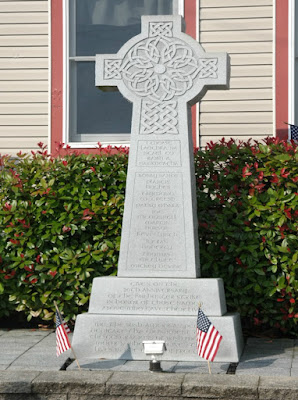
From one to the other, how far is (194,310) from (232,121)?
10.8ft

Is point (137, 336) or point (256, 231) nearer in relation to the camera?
point (137, 336)

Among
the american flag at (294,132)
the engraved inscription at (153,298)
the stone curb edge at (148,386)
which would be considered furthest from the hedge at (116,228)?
the stone curb edge at (148,386)

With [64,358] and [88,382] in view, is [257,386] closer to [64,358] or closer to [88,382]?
[88,382]

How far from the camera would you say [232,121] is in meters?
10.1

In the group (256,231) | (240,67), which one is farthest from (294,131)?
(256,231)

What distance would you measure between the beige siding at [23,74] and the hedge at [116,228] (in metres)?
1.63

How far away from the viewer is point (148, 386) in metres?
6.27

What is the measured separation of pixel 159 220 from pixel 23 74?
3.60 m

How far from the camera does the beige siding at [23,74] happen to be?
1040 centimetres

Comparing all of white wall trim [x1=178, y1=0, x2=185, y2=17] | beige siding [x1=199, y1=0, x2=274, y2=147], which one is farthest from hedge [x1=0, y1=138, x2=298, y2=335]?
white wall trim [x1=178, y1=0, x2=185, y2=17]

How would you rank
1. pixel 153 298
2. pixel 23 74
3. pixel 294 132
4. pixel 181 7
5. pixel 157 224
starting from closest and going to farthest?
pixel 153 298, pixel 157 224, pixel 294 132, pixel 181 7, pixel 23 74

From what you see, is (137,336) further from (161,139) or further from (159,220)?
(161,139)

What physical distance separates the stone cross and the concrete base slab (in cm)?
46

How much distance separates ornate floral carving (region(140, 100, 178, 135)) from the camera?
25.7 feet
